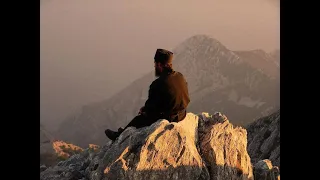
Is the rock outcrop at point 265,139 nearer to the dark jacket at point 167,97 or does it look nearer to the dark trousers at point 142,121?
the dark jacket at point 167,97

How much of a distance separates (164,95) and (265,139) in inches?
986

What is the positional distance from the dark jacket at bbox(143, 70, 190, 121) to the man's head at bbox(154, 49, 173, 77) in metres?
0.19

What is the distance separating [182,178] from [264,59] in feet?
366

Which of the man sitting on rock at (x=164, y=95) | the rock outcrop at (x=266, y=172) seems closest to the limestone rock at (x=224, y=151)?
the rock outcrop at (x=266, y=172)

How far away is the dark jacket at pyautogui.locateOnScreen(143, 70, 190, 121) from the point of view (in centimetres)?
1470

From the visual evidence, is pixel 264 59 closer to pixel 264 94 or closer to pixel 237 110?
pixel 264 94

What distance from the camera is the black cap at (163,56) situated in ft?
47.8

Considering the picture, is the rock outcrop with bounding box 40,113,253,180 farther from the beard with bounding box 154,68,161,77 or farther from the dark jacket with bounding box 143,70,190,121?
the beard with bounding box 154,68,161,77

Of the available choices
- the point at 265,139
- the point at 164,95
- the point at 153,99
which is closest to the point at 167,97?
the point at 164,95

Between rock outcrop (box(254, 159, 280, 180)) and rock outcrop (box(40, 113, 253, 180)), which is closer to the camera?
rock outcrop (box(40, 113, 253, 180))

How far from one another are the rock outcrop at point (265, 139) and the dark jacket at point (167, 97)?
18672 millimetres

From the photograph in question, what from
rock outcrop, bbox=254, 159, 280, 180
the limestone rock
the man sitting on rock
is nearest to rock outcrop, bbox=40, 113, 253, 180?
the limestone rock
